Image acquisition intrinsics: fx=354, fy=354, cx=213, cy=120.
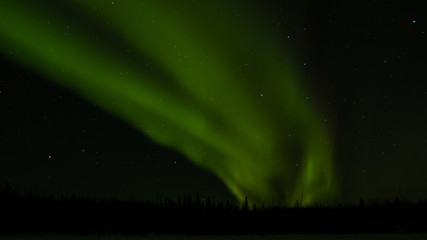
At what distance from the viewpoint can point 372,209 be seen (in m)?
18.7

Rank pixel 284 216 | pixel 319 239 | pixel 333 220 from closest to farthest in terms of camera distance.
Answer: pixel 319 239, pixel 333 220, pixel 284 216

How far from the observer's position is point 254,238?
43.8 feet

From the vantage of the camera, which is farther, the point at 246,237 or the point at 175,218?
the point at 175,218

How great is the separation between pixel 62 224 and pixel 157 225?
12.1 feet

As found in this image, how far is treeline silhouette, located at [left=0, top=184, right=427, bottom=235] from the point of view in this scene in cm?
Answer: 1386

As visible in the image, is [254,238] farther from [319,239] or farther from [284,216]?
[284,216]

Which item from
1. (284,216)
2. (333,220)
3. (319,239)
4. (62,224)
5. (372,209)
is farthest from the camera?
(372,209)

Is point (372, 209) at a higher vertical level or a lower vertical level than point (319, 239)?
higher

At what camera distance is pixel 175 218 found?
15641mm

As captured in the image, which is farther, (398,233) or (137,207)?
(137,207)

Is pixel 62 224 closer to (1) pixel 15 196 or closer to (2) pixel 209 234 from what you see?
(1) pixel 15 196

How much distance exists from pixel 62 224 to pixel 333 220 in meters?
11.3

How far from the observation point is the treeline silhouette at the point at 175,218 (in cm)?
1386

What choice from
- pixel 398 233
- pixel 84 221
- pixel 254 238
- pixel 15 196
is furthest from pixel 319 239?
pixel 15 196
